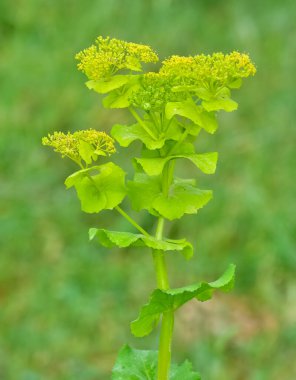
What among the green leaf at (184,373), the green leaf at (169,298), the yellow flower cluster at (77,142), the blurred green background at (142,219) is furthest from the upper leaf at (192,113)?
the blurred green background at (142,219)

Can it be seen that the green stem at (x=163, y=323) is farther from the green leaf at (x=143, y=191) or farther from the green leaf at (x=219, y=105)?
the green leaf at (x=219, y=105)

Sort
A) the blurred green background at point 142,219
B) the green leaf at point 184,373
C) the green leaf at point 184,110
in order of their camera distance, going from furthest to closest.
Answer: the blurred green background at point 142,219 → the green leaf at point 184,373 → the green leaf at point 184,110

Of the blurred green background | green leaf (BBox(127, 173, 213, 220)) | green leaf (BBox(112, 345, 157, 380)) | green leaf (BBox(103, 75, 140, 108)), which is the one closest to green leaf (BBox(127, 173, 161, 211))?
green leaf (BBox(127, 173, 213, 220))

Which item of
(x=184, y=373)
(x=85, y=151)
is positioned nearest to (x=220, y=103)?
(x=85, y=151)

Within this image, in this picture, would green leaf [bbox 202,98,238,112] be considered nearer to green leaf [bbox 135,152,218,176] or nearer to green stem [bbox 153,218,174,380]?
green leaf [bbox 135,152,218,176]

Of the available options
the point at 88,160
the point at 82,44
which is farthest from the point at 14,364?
the point at 82,44

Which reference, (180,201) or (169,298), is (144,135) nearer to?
(180,201)
